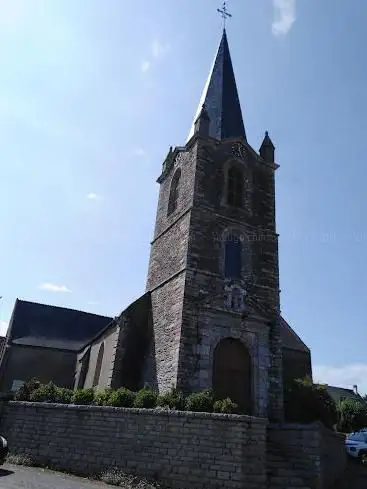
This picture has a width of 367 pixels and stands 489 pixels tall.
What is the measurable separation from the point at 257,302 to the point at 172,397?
6232 mm

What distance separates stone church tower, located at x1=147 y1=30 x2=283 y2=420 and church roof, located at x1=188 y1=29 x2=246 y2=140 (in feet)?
0.30

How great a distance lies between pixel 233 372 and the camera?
15219 mm

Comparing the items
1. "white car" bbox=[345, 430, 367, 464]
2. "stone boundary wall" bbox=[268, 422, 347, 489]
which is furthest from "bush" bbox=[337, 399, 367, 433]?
"stone boundary wall" bbox=[268, 422, 347, 489]

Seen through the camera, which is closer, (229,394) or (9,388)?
(229,394)

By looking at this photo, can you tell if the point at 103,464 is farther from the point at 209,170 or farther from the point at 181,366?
the point at 209,170

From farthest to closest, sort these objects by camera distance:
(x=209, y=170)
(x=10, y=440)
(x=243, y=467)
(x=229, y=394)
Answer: (x=209, y=170) → (x=229, y=394) → (x=10, y=440) → (x=243, y=467)

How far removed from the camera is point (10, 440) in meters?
13.2

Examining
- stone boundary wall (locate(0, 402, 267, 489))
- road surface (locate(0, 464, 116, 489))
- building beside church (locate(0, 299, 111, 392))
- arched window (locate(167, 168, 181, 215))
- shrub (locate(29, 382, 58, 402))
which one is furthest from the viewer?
building beside church (locate(0, 299, 111, 392))

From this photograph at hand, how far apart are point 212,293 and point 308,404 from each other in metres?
5.65

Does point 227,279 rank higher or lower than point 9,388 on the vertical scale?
higher

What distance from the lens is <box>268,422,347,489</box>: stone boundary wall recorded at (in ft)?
34.6

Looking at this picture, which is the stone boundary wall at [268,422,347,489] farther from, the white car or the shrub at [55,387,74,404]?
the shrub at [55,387,74,404]

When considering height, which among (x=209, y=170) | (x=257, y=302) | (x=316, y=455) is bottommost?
(x=316, y=455)

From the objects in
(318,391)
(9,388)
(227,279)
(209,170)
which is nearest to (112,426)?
(227,279)
